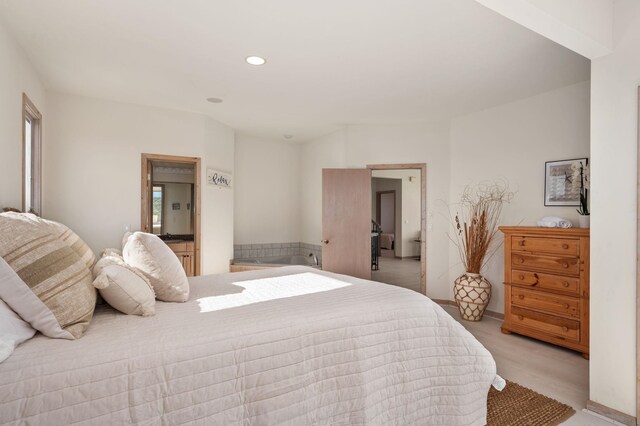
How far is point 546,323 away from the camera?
335cm

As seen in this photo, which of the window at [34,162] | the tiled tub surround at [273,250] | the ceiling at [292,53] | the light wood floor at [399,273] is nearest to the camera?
the ceiling at [292,53]

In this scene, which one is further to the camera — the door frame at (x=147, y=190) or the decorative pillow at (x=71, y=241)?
the door frame at (x=147, y=190)

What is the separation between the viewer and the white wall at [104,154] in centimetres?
392

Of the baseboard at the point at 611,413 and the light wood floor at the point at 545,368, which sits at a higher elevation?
the baseboard at the point at 611,413

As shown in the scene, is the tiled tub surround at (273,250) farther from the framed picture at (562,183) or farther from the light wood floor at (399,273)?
the framed picture at (562,183)

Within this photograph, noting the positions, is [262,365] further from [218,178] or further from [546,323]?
[218,178]

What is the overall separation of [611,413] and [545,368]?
75cm

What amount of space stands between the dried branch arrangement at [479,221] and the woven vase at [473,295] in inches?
5.0

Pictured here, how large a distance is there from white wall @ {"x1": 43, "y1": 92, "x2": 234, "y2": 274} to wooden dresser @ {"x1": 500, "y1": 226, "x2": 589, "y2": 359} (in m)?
3.74

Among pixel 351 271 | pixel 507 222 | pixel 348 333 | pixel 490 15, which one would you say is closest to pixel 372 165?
pixel 351 271

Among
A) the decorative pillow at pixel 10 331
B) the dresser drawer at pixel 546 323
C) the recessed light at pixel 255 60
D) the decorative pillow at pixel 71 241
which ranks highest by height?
the recessed light at pixel 255 60

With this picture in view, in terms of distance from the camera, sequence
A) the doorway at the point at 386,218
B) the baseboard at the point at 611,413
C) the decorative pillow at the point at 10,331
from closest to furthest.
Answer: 1. the decorative pillow at the point at 10,331
2. the baseboard at the point at 611,413
3. the doorway at the point at 386,218

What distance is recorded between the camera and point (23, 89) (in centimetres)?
295

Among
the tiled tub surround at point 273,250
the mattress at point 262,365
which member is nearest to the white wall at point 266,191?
the tiled tub surround at point 273,250
